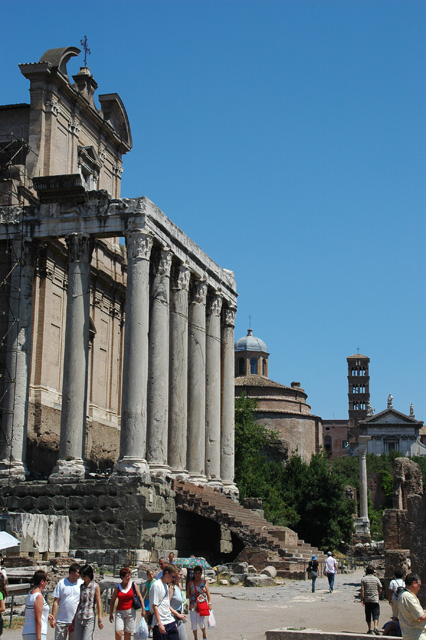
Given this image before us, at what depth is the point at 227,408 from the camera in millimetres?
38062

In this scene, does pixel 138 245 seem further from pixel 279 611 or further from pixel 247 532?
pixel 279 611

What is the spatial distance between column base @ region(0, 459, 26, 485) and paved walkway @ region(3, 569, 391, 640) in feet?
24.6

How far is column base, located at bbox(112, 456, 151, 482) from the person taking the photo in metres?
27.5

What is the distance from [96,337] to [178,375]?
617 centimetres

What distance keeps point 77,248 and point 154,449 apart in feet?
23.5

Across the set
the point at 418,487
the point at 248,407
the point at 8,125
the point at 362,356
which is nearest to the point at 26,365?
the point at 8,125

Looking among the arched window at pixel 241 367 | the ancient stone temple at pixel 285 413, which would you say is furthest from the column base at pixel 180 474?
the arched window at pixel 241 367

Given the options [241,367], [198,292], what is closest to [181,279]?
[198,292]

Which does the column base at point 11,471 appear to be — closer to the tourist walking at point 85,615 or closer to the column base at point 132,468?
the column base at point 132,468

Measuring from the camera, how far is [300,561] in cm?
3130

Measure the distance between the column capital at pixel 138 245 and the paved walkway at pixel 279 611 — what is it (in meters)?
10.7

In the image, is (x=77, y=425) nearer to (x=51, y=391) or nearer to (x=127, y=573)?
(x=51, y=391)

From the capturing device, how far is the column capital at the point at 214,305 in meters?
36.9

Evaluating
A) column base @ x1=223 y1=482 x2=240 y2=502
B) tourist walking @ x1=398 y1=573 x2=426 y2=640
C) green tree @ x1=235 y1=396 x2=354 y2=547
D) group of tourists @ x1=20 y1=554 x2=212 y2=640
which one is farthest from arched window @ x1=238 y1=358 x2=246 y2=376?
tourist walking @ x1=398 y1=573 x2=426 y2=640
